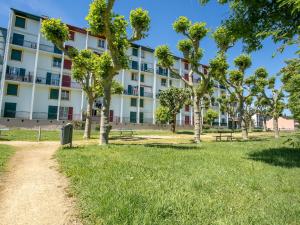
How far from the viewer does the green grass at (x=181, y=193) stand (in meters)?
4.29

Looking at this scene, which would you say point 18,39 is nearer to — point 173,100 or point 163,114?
point 163,114

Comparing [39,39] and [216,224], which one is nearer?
[216,224]

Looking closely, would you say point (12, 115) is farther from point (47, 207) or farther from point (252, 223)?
point (252, 223)

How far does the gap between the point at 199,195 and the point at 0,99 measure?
37128mm

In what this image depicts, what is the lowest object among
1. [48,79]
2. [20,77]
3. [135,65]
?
[20,77]

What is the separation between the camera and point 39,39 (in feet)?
131

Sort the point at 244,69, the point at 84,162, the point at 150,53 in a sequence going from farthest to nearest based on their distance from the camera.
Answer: the point at 150,53 → the point at 244,69 → the point at 84,162

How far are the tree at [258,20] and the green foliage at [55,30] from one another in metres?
10.2

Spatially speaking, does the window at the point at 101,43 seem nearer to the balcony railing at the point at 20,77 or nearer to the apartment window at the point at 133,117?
the balcony railing at the point at 20,77

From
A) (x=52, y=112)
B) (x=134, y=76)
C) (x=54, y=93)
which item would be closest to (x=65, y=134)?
(x=52, y=112)

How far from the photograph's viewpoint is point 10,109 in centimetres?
3653

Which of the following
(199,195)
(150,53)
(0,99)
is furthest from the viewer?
(150,53)

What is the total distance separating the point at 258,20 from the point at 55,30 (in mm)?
12031

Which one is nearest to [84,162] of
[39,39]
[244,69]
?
[244,69]
